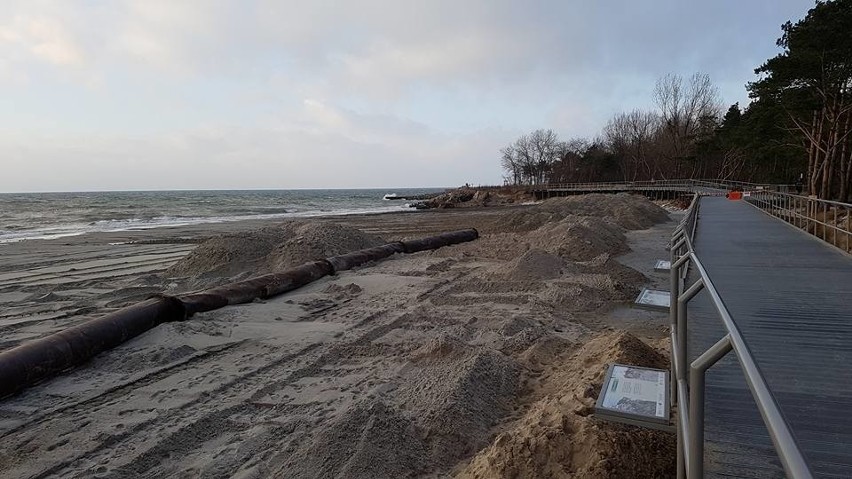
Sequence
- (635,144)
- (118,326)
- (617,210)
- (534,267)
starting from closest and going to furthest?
1. (118,326)
2. (534,267)
3. (617,210)
4. (635,144)

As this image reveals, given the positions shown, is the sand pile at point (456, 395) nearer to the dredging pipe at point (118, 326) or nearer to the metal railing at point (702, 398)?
the metal railing at point (702, 398)

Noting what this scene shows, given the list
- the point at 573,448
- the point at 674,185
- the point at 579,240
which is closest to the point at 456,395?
the point at 573,448

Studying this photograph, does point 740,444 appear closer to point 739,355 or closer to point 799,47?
point 739,355

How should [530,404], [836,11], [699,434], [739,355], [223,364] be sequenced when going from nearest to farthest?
[739,355], [699,434], [530,404], [223,364], [836,11]

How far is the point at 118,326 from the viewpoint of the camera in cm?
657

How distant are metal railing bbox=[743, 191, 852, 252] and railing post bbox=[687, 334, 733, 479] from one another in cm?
918

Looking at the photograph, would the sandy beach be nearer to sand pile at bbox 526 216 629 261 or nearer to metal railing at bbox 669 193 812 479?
metal railing at bbox 669 193 812 479

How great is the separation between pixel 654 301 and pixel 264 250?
1026 cm

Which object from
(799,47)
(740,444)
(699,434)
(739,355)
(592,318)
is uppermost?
(799,47)

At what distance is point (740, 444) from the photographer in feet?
9.49

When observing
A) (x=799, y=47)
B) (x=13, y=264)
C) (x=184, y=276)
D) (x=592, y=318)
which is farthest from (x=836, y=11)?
(x=13, y=264)

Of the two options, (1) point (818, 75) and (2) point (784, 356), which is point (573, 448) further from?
(1) point (818, 75)

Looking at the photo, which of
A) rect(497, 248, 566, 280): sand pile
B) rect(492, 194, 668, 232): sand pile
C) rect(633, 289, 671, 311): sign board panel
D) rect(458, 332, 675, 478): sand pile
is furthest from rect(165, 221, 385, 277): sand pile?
rect(492, 194, 668, 232): sand pile

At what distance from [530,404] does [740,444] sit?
6.81 ft
